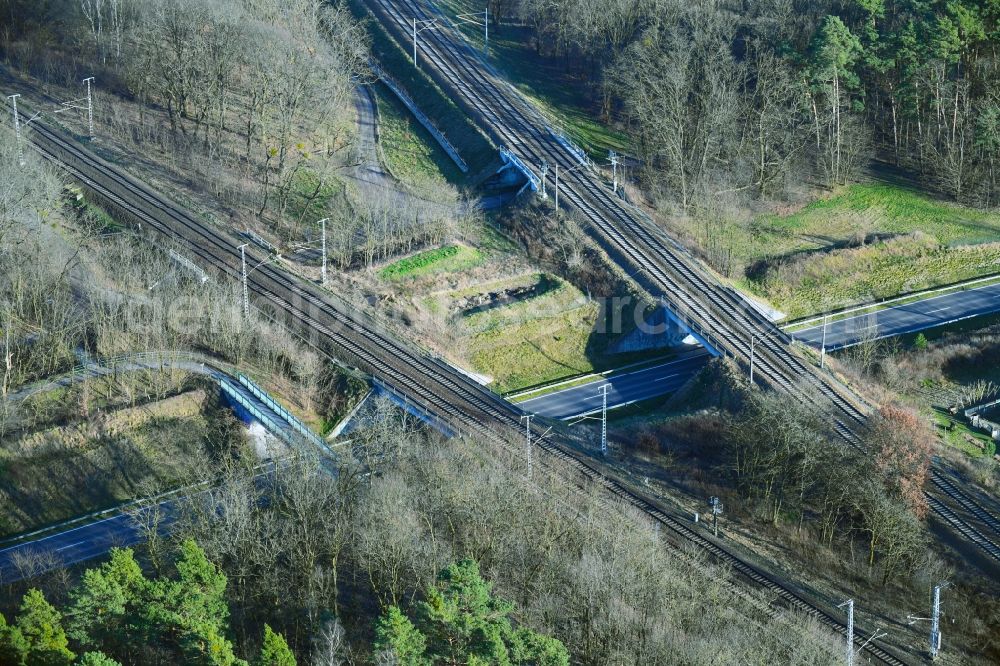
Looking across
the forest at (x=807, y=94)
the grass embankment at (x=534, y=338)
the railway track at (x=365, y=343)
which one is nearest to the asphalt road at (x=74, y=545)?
the railway track at (x=365, y=343)

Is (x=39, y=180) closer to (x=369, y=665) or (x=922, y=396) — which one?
(x=369, y=665)

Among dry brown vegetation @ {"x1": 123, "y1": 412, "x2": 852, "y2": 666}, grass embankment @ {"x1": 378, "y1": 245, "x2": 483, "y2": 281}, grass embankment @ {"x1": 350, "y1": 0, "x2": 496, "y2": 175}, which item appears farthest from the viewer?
grass embankment @ {"x1": 350, "y1": 0, "x2": 496, "y2": 175}

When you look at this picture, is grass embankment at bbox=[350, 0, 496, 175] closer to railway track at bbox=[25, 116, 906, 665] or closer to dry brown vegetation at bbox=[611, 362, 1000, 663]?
railway track at bbox=[25, 116, 906, 665]

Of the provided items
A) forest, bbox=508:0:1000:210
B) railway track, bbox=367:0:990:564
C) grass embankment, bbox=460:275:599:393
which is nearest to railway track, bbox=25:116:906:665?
grass embankment, bbox=460:275:599:393

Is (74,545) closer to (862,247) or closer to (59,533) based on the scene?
(59,533)

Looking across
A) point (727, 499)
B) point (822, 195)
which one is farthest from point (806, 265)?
point (727, 499)

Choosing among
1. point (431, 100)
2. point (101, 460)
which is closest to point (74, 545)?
point (101, 460)
